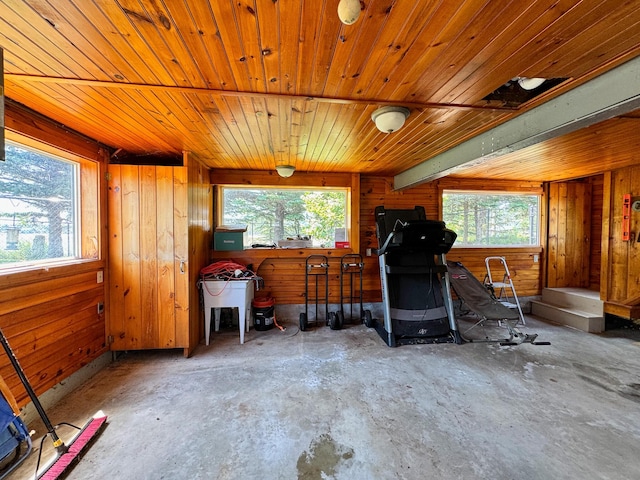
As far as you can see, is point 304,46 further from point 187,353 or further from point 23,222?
point 187,353

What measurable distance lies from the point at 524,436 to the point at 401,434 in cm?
88

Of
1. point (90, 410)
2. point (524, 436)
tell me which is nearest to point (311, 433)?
point (524, 436)

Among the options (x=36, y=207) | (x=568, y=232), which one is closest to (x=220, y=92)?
(x=36, y=207)

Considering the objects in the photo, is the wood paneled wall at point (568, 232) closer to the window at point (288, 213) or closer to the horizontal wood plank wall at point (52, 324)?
the window at point (288, 213)

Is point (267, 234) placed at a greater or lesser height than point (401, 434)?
greater

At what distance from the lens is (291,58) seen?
1426 mm

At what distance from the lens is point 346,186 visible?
4348 millimetres

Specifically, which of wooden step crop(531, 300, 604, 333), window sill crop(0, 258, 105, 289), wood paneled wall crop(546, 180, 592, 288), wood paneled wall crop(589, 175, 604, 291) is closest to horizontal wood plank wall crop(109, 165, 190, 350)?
window sill crop(0, 258, 105, 289)

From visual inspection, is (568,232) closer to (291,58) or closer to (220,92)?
(291,58)

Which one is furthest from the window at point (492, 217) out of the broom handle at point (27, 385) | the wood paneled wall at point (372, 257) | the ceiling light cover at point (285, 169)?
the broom handle at point (27, 385)

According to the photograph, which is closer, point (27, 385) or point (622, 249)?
point (27, 385)

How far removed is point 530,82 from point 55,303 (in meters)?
4.08

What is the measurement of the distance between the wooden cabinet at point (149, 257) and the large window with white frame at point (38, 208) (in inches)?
→ 13.0

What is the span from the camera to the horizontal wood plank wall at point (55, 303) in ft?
6.25
